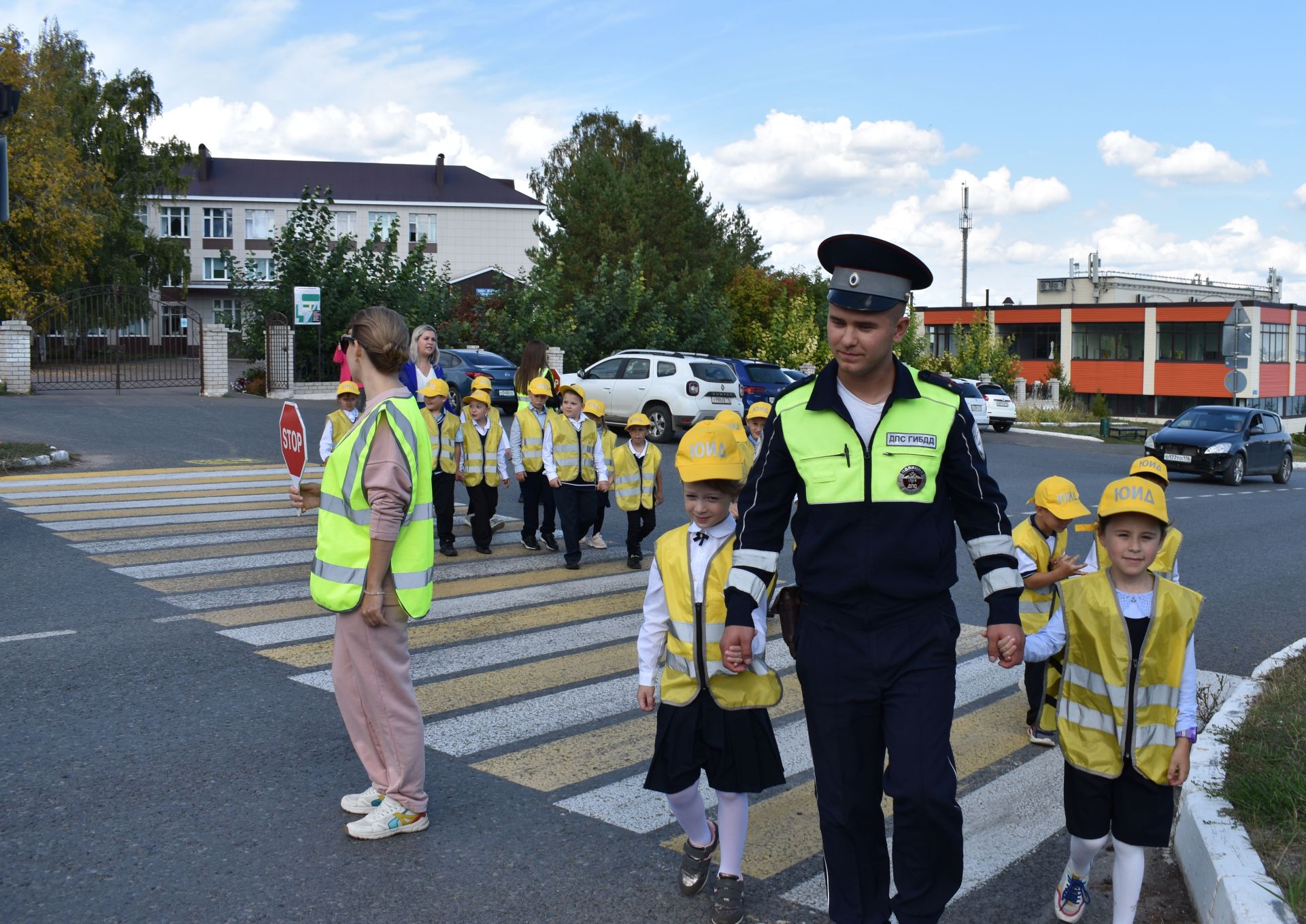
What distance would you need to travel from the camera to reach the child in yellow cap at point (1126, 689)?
3.86 m

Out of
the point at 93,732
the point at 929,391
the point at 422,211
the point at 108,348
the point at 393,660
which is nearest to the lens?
the point at 929,391

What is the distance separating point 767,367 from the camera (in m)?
27.5

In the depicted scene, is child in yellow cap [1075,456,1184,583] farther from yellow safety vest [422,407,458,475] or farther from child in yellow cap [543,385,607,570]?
yellow safety vest [422,407,458,475]

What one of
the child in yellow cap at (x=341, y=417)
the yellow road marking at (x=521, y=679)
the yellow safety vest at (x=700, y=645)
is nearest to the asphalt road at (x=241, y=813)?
the yellow road marking at (x=521, y=679)

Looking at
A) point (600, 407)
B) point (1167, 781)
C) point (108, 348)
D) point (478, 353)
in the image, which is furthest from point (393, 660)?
point (108, 348)

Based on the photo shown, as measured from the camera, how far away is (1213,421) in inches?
1019

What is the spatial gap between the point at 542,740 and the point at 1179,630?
10.5ft

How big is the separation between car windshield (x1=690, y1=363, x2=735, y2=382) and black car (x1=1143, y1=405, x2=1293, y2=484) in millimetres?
8813

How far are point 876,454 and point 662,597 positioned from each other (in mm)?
1129

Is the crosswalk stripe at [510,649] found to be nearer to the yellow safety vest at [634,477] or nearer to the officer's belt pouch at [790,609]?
the yellow safety vest at [634,477]

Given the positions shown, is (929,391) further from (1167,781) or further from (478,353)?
(478,353)

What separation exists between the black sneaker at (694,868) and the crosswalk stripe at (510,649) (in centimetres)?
308

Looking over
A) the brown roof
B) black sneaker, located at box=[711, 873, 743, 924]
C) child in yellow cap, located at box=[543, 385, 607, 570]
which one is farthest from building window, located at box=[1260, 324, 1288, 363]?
black sneaker, located at box=[711, 873, 743, 924]

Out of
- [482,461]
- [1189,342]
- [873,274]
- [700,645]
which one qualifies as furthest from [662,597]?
[1189,342]
